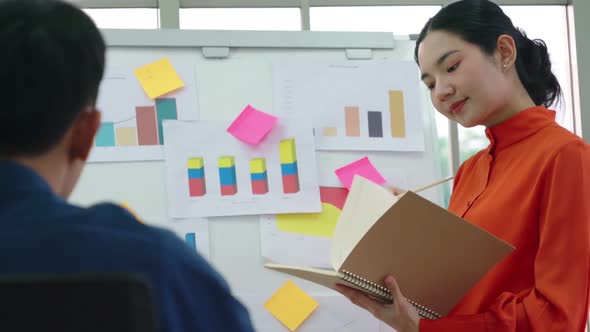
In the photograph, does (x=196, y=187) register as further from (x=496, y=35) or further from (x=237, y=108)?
(x=496, y=35)

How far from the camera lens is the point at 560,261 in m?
1.25

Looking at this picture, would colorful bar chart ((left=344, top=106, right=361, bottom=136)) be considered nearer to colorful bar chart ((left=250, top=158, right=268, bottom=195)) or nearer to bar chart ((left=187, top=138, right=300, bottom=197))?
bar chart ((left=187, top=138, right=300, bottom=197))

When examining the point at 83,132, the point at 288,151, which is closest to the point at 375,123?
the point at 288,151

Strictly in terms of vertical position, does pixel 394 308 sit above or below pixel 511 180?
below

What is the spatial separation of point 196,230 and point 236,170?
0.64ft

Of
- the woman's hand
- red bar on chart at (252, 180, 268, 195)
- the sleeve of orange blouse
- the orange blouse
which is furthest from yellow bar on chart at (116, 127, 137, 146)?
the sleeve of orange blouse

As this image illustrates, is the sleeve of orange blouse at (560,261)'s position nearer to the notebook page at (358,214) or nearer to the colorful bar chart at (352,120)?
the notebook page at (358,214)

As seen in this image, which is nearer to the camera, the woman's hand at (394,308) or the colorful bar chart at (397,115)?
the woman's hand at (394,308)

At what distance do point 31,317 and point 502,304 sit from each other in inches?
38.8

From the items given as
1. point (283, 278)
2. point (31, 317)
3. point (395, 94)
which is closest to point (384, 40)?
point (395, 94)

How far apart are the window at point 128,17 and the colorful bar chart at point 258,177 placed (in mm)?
720

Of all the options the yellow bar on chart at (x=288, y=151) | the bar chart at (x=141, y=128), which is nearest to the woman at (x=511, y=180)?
the yellow bar on chart at (x=288, y=151)

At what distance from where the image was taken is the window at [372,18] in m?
2.42

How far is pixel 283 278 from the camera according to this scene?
1861 millimetres
